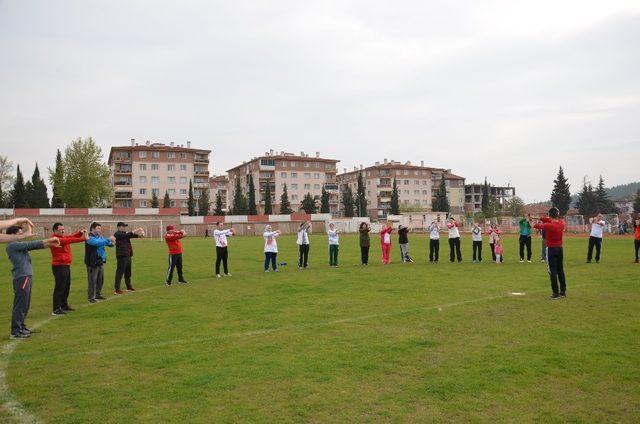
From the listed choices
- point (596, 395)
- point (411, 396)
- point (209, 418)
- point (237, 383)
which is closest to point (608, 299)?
point (596, 395)

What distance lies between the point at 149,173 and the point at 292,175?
100ft

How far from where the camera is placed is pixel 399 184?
121500 millimetres

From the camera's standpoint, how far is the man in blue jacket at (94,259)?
12.8 meters

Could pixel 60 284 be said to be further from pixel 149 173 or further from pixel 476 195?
pixel 476 195

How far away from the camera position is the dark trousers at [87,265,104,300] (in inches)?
509

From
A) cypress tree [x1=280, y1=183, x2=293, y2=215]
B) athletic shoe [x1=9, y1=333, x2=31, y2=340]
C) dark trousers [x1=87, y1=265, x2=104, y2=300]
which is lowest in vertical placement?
athletic shoe [x1=9, y1=333, x2=31, y2=340]

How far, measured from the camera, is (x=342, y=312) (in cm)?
1025

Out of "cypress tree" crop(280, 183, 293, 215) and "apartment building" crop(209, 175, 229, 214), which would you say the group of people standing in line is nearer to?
"cypress tree" crop(280, 183, 293, 215)

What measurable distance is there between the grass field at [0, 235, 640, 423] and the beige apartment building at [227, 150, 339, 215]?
95692 mm

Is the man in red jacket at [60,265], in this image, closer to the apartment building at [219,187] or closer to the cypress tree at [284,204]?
the cypress tree at [284,204]

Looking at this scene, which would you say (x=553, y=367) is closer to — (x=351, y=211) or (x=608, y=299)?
(x=608, y=299)

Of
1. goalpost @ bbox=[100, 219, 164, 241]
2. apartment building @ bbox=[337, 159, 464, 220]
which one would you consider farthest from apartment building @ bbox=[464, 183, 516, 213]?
goalpost @ bbox=[100, 219, 164, 241]

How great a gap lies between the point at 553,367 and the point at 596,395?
0.93 meters

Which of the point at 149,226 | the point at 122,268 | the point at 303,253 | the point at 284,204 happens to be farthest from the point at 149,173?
the point at 122,268
